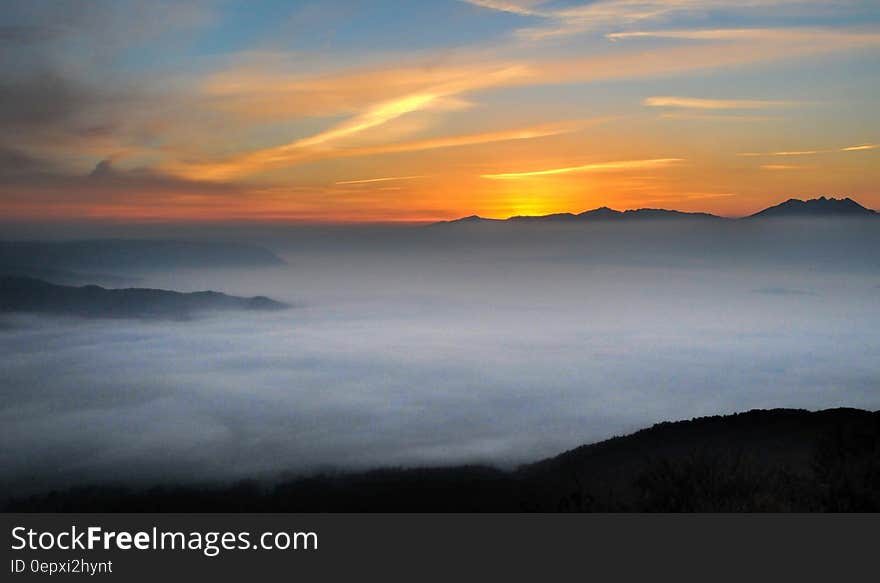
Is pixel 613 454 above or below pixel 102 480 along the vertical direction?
above

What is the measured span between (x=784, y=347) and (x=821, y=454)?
187 m

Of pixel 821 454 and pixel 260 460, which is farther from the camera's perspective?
pixel 260 460

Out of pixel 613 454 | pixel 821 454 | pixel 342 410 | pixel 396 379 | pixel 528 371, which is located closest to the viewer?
pixel 821 454

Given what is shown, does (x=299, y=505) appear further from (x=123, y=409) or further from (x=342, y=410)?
(x=123, y=409)

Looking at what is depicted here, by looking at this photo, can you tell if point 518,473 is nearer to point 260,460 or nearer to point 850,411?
point 850,411

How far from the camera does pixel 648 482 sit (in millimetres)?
20781

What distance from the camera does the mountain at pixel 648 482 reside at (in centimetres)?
1906

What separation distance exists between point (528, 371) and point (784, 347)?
7667 centimetres

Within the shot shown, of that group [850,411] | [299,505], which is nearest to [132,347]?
[299,505]

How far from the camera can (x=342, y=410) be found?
4592 inches

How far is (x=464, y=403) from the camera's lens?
12075 cm

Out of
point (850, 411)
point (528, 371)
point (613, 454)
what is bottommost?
point (528, 371)

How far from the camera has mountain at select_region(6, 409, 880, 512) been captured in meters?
19.1
